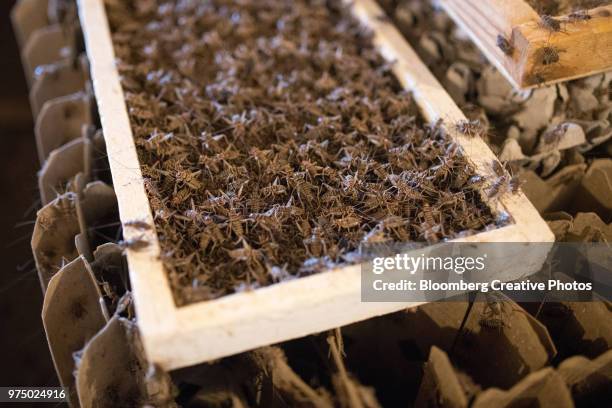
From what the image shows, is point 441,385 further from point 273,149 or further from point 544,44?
point 544,44

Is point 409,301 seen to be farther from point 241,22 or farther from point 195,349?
point 241,22

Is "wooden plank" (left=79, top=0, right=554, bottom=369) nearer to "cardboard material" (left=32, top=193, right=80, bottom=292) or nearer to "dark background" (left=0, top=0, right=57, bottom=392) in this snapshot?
"cardboard material" (left=32, top=193, right=80, bottom=292)

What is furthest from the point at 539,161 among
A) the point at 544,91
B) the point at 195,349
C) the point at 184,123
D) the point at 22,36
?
the point at 22,36

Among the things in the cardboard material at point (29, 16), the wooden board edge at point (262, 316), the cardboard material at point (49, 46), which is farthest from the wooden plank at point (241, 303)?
the cardboard material at point (29, 16)

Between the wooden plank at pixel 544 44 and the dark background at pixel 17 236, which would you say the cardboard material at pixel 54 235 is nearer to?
the dark background at pixel 17 236

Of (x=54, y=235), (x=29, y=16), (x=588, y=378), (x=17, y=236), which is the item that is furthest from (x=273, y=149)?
(x=29, y=16)

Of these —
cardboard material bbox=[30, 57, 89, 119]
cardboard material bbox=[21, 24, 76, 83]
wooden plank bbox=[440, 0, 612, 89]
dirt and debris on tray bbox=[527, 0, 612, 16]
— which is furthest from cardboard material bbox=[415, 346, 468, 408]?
cardboard material bbox=[21, 24, 76, 83]
